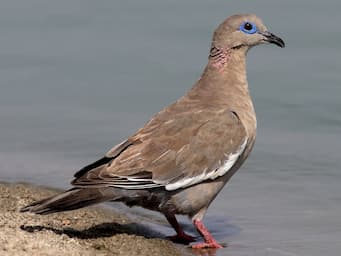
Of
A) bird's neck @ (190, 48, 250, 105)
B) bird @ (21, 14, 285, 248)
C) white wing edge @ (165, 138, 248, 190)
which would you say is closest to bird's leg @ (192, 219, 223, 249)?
bird @ (21, 14, 285, 248)

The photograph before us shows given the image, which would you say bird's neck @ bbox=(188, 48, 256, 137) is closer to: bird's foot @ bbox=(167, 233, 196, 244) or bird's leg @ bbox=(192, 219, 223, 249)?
bird's leg @ bbox=(192, 219, 223, 249)

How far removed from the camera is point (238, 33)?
863 cm

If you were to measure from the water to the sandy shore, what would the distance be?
512 millimetres

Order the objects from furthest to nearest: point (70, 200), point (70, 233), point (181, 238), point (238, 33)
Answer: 1. point (238, 33)
2. point (181, 238)
3. point (70, 233)
4. point (70, 200)

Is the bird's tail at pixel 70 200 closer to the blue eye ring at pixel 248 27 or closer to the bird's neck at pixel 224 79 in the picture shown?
the bird's neck at pixel 224 79

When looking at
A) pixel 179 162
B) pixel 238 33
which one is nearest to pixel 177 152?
pixel 179 162

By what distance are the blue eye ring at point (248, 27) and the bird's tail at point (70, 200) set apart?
194cm

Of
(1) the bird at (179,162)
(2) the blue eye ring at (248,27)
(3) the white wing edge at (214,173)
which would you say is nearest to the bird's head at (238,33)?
(2) the blue eye ring at (248,27)

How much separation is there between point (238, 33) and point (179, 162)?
1361 mm

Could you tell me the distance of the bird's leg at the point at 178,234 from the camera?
318 inches

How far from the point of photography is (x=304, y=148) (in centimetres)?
1005

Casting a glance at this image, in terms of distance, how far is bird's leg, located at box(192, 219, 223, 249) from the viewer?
7.97 m

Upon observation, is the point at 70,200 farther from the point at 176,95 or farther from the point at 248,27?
the point at 176,95

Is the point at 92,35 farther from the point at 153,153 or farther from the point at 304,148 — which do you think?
the point at 153,153
